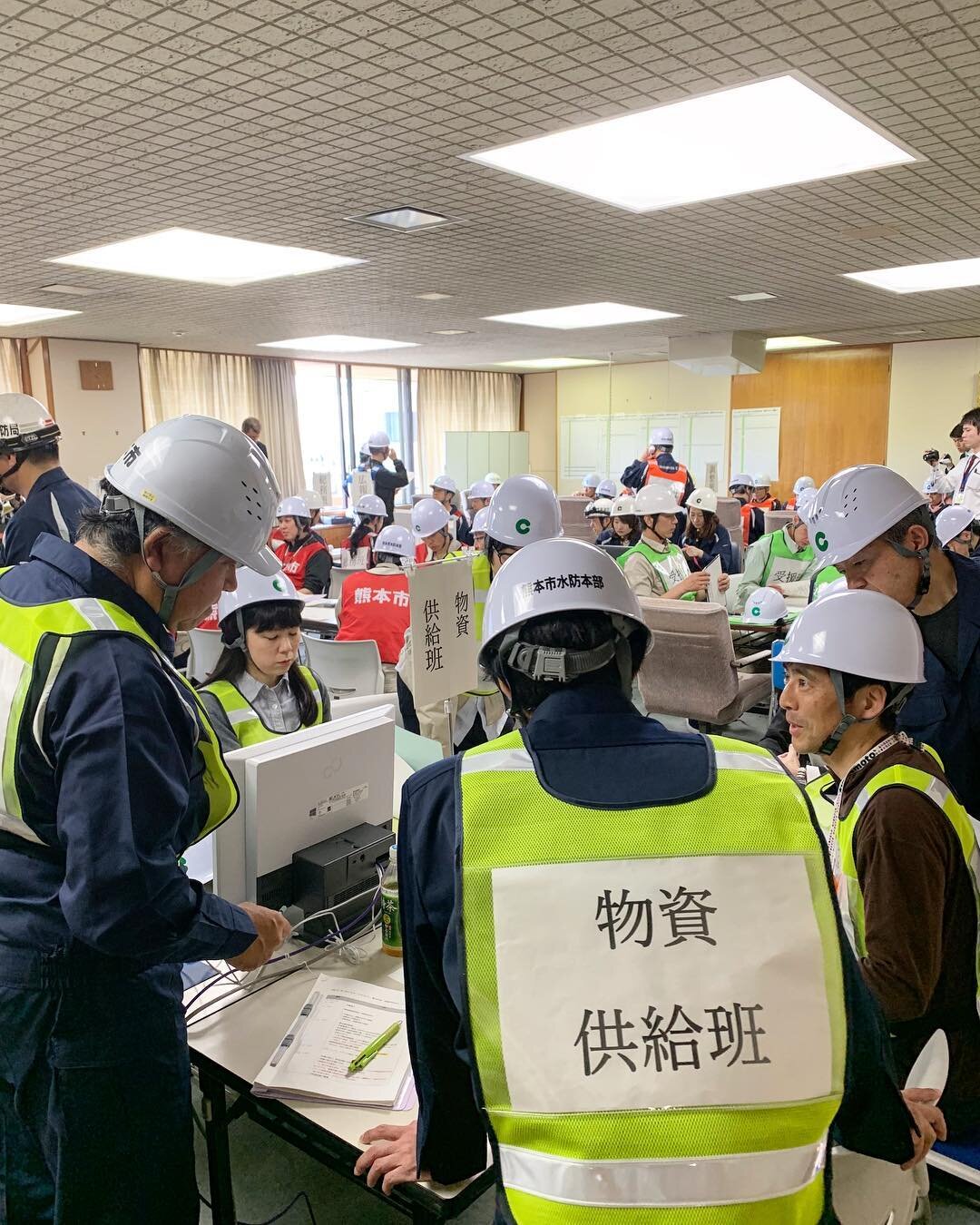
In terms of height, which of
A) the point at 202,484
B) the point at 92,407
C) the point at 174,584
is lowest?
the point at 174,584

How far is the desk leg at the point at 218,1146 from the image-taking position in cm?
169

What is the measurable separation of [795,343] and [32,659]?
10.9m

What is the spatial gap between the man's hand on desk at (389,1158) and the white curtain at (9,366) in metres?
9.24

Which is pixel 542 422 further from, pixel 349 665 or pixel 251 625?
pixel 251 625

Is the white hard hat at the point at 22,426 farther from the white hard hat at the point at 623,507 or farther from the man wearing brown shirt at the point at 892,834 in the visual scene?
the white hard hat at the point at 623,507

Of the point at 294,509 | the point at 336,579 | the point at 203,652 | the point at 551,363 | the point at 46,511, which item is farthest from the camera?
the point at 551,363

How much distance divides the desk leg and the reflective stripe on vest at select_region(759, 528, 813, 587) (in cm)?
538

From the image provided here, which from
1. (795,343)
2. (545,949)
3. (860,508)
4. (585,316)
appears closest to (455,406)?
(795,343)

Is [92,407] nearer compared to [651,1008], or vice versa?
[651,1008]

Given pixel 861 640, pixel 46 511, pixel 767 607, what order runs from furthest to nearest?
pixel 767 607
pixel 46 511
pixel 861 640

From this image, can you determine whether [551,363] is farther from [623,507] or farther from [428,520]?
[623,507]

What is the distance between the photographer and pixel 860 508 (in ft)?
7.29

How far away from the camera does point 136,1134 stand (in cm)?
133

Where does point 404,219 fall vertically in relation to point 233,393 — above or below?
above
